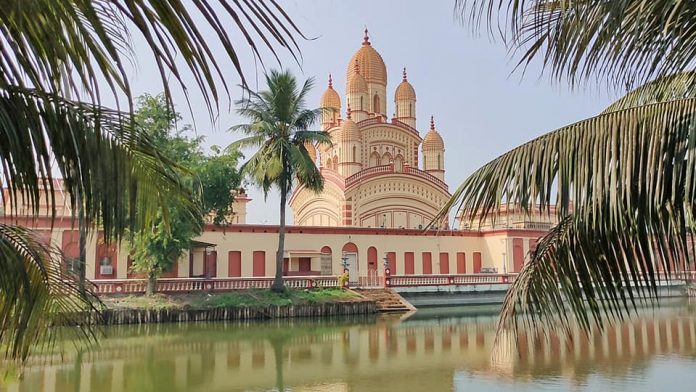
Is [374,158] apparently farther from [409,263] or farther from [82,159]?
[82,159]

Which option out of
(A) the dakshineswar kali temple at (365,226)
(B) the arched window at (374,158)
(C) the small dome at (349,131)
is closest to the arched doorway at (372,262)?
(A) the dakshineswar kali temple at (365,226)

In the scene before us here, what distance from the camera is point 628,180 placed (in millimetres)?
3121

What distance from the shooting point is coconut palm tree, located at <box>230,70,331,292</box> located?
2380 centimetres

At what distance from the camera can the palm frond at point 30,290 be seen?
9.59 ft

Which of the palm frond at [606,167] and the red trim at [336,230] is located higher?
the red trim at [336,230]

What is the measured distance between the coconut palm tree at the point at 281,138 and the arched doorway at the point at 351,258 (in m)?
7.06

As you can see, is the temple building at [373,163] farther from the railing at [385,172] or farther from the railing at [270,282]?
the railing at [270,282]

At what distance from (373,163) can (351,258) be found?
33.8ft

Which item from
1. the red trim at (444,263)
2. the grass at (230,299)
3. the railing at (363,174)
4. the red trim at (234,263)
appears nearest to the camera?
the grass at (230,299)

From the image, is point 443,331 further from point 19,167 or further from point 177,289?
point 19,167

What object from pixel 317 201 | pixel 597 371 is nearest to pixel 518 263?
pixel 317 201

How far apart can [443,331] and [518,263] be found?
15.6 meters

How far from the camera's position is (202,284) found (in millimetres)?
24000

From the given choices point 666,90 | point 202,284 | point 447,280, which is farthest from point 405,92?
point 666,90
